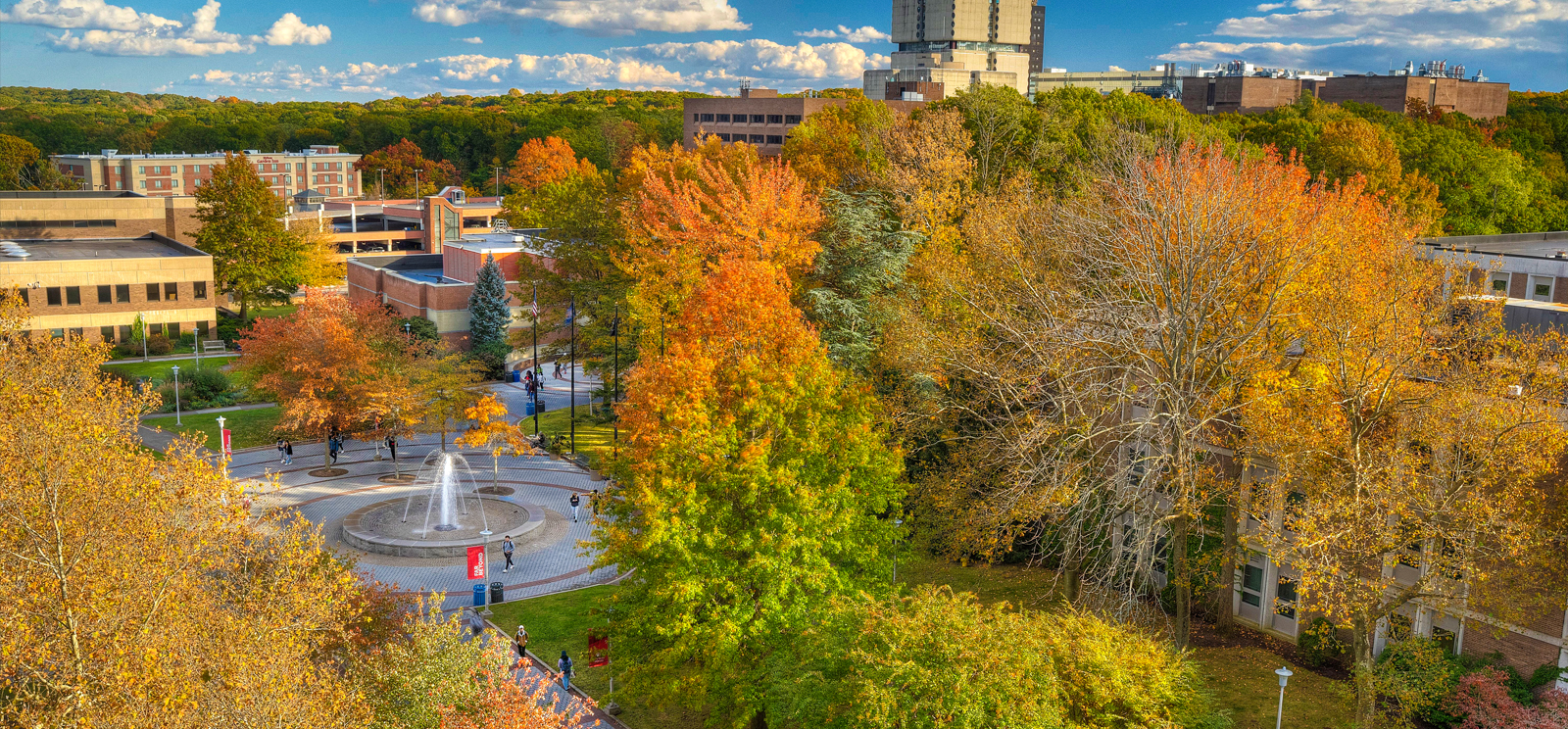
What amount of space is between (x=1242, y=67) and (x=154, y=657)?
396ft

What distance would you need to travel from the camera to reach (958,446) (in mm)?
31266

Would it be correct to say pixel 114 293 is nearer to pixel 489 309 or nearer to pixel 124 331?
pixel 124 331

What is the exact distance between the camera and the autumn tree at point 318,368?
3925cm

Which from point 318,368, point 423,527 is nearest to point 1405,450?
point 423,527

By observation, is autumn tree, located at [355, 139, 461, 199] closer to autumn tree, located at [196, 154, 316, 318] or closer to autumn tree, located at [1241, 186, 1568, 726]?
autumn tree, located at [196, 154, 316, 318]

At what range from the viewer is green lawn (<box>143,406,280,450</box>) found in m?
45.4

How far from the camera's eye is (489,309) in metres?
58.2

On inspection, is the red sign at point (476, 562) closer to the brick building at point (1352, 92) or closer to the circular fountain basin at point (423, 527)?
the circular fountain basin at point (423, 527)

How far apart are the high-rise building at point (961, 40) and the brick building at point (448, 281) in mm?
85744

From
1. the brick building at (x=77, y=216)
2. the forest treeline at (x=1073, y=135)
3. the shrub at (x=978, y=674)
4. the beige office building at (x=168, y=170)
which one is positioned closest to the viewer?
the shrub at (x=978, y=674)

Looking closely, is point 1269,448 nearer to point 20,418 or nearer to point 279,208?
point 20,418

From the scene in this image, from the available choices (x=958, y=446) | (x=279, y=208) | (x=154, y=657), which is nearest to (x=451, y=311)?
(x=279, y=208)

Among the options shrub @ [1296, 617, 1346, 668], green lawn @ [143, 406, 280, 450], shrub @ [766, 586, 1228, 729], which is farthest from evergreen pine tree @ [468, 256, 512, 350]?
shrub @ [1296, 617, 1346, 668]

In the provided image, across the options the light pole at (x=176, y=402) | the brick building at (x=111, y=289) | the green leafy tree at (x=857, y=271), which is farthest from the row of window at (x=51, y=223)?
the green leafy tree at (x=857, y=271)
